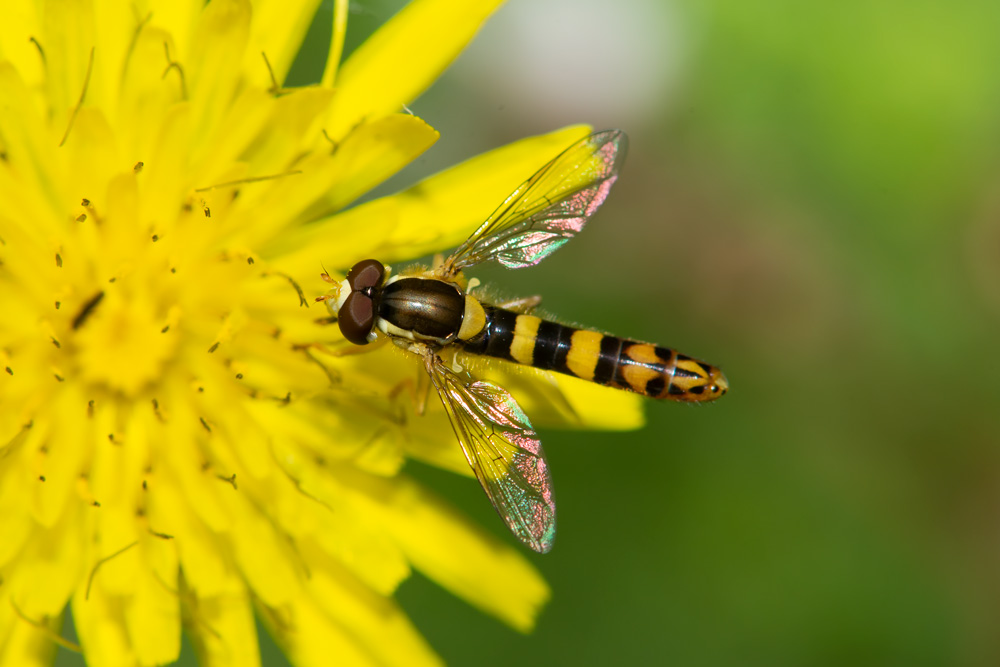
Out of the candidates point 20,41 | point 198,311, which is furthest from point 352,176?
point 20,41

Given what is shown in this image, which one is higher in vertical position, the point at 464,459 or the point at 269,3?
the point at 269,3

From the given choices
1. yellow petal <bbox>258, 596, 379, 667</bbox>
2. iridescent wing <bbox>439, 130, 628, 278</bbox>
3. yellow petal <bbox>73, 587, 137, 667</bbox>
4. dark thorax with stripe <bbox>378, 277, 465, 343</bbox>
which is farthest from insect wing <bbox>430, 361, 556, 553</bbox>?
yellow petal <bbox>73, 587, 137, 667</bbox>

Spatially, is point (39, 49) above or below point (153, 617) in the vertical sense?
above

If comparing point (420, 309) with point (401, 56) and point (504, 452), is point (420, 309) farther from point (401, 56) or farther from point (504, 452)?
point (401, 56)

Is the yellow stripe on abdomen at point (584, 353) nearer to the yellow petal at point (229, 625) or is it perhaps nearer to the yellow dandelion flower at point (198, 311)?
the yellow dandelion flower at point (198, 311)

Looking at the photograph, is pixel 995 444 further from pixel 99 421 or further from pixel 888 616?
pixel 99 421

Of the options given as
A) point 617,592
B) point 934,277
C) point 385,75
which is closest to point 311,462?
point 385,75

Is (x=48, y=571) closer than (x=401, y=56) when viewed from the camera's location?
Yes

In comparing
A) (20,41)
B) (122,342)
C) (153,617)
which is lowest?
(153,617)
